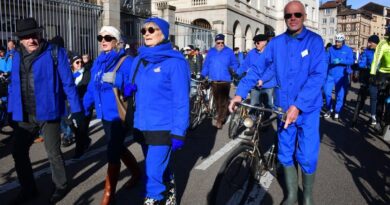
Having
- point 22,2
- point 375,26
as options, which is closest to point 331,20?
point 375,26

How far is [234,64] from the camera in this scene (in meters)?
8.55

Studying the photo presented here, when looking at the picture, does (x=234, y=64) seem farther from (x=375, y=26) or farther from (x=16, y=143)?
(x=375, y=26)

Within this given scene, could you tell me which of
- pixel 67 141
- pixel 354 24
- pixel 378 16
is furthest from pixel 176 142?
pixel 378 16

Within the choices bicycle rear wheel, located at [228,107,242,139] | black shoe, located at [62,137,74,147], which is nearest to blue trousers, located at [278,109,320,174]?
bicycle rear wheel, located at [228,107,242,139]

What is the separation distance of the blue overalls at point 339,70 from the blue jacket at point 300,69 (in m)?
7.07

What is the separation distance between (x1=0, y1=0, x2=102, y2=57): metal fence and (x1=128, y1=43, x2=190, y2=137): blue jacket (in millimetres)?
8734

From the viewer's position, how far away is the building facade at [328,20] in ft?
311

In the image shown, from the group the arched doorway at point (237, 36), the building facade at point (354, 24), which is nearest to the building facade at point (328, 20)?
the building facade at point (354, 24)

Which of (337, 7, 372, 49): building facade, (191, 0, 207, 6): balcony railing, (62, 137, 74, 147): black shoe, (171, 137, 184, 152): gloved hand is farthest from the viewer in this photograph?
(337, 7, 372, 49): building facade

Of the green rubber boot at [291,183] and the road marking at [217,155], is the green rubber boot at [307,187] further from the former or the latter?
the road marking at [217,155]

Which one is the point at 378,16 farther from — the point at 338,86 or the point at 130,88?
the point at 130,88

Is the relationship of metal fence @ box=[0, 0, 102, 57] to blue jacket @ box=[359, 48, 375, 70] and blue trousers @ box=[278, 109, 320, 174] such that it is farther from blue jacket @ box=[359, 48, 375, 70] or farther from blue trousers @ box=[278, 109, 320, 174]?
blue trousers @ box=[278, 109, 320, 174]

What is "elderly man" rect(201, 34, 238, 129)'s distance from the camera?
8.35m

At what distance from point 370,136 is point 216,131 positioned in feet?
10.8
